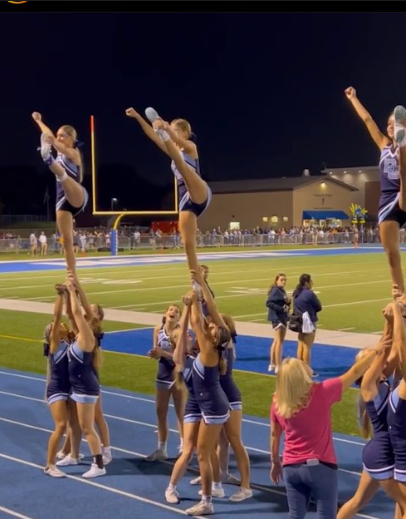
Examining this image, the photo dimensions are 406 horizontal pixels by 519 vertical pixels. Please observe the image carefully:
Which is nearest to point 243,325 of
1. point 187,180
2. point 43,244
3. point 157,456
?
point 157,456

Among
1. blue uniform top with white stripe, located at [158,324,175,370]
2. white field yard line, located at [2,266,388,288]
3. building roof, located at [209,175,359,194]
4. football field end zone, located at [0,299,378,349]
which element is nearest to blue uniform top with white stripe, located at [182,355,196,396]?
blue uniform top with white stripe, located at [158,324,175,370]

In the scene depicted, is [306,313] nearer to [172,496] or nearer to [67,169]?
[172,496]

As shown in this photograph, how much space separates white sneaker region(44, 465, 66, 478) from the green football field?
9.73ft

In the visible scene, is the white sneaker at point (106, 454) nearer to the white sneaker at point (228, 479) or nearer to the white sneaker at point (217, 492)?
the white sneaker at point (228, 479)

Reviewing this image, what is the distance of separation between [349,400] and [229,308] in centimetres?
919

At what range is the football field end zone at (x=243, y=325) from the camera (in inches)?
554

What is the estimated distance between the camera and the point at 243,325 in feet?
53.9

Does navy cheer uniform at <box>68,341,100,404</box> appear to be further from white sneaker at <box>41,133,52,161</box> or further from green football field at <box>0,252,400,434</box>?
green football field at <box>0,252,400,434</box>

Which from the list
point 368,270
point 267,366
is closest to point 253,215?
point 368,270

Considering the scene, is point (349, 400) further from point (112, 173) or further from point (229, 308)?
point (112, 173)

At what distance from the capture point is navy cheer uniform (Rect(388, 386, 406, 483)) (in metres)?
4.61

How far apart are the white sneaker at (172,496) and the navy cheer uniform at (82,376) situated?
3.78 ft

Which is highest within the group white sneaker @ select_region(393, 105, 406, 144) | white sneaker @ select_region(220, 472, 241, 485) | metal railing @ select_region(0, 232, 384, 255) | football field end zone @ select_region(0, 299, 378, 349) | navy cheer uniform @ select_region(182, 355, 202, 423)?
white sneaker @ select_region(393, 105, 406, 144)

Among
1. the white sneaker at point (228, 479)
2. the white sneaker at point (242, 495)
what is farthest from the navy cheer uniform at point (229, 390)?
the white sneaker at point (228, 479)
